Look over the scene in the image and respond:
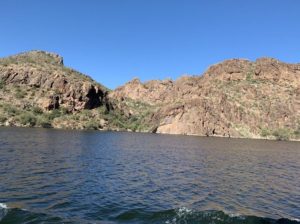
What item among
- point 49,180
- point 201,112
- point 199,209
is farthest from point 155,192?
point 201,112

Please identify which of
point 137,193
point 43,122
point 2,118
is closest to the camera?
point 137,193

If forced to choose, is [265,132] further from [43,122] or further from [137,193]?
[137,193]

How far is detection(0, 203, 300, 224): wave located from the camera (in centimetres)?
2075

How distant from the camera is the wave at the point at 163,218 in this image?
20.8m

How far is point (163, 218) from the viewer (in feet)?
74.8

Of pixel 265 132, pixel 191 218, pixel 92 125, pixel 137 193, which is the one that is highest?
pixel 265 132

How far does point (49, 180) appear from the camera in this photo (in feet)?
107

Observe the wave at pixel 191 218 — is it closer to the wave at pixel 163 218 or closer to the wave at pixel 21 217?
the wave at pixel 163 218

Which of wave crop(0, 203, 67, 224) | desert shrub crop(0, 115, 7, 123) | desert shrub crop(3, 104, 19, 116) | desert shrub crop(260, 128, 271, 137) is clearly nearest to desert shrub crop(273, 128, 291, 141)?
desert shrub crop(260, 128, 271, 137)

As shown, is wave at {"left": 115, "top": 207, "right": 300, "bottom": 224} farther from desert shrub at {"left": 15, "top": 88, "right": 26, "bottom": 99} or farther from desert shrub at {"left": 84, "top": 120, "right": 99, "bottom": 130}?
desert shrub at {"left": 15, "top": 88, "right": 26, "bottom": 99}

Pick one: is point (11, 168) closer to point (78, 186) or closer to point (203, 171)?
point (78, 186)

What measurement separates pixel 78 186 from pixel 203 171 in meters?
18.6

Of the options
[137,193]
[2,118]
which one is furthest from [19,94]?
[137,193]

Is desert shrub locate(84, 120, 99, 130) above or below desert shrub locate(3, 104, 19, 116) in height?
below
